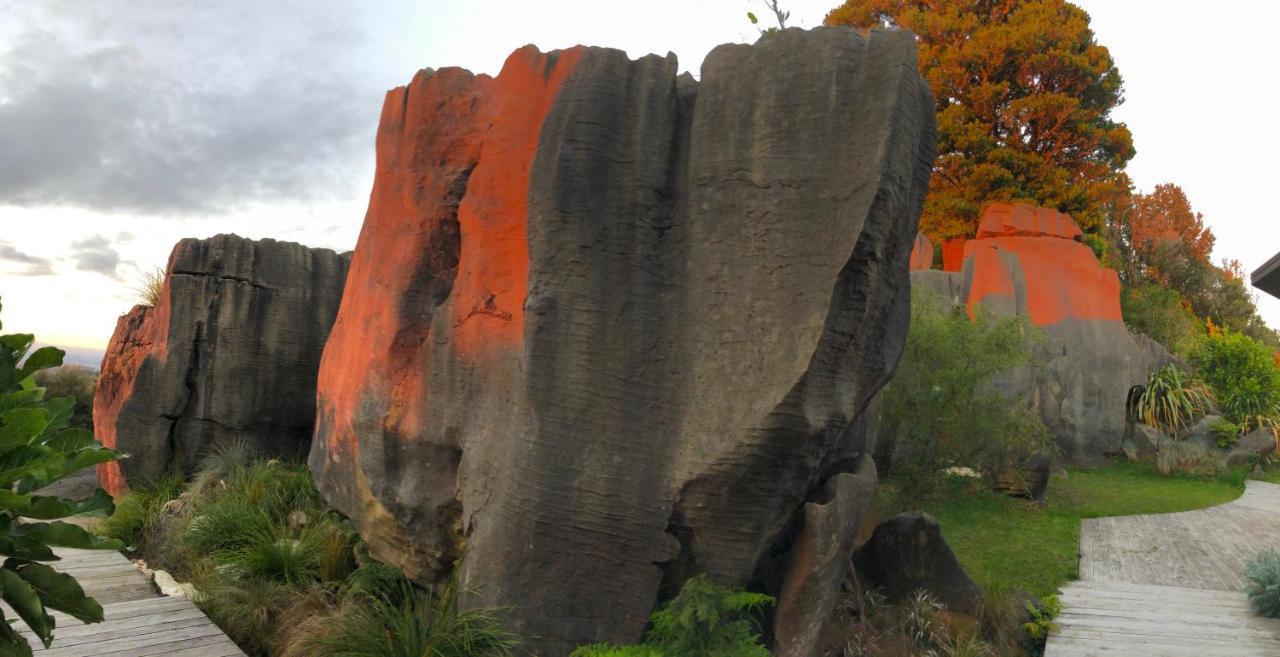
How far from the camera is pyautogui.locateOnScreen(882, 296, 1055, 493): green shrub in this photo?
360 inches

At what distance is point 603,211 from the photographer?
4.81 meters

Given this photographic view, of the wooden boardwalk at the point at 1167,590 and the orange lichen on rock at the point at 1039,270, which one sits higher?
the orange lichen on rock at the point at 1039,270

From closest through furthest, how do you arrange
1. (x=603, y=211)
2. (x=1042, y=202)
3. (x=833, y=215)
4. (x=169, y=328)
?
(x=833, y=215), (x=603, y=211), (x=169, y=328), (x=1042, y=202)

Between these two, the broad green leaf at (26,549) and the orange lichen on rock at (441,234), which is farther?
the orange lichen on rock at (441,234)

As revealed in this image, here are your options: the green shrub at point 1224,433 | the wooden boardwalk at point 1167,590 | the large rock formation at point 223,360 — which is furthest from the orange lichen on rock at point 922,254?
the large rock formation at point 223,360

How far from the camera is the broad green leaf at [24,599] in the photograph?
10.3ft

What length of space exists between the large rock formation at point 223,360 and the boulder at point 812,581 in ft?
23.1

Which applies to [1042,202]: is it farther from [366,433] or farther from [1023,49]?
[366,433]

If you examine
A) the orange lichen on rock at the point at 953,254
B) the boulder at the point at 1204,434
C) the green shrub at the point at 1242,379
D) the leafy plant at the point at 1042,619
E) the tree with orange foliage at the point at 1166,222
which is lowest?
the leafy plant at the point at 1042,619

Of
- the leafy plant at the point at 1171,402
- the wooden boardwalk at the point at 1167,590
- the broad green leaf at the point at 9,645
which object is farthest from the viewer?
the leafy plant at the point at 1171,402

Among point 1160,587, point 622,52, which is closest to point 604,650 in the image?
point 622,52

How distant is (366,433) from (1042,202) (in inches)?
698

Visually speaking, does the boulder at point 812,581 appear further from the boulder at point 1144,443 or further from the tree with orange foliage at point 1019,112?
the tree with orange foliage at point 1019,112

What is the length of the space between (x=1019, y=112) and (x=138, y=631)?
1967 cm
